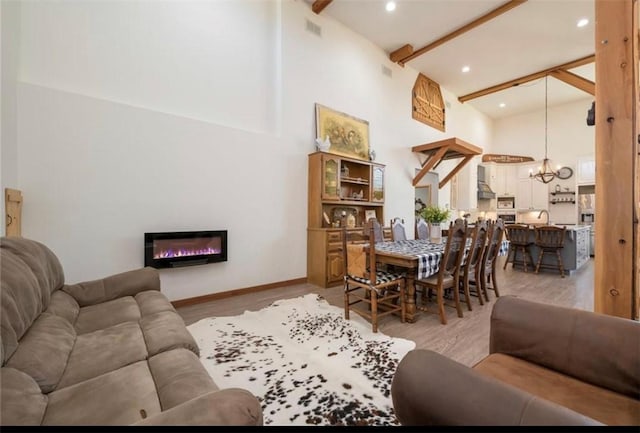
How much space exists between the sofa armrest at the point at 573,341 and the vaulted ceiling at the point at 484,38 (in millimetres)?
4980

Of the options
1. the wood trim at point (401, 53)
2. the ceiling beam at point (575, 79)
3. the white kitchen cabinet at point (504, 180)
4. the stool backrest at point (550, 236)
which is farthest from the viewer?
the white kitchen cabinet at point (504, 180)

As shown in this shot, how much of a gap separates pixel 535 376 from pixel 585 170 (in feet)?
31.7

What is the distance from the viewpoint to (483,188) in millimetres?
8773

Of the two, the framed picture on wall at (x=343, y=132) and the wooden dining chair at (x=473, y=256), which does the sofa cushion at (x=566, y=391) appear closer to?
the wooden dining chair at (x=473, y=256)

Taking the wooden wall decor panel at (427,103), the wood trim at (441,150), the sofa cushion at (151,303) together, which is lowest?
the sofa cushion at (151,303)

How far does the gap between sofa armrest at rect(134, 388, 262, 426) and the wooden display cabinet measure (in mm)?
3363

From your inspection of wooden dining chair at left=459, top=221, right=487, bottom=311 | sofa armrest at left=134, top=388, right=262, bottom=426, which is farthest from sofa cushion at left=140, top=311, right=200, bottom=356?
wooden dining chair at left=459, top=221, right=487, bottom=311

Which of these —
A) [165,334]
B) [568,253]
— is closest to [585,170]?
[568,253]

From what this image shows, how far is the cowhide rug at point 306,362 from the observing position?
4.95 ft

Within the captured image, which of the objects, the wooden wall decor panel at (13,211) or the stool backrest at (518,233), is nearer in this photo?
the wooden wall decor panel at (13,211)

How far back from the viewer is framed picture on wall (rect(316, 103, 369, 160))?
462cm

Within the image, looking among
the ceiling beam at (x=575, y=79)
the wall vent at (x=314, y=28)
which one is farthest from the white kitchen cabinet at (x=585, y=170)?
the wall vent at (x=314, y=28)

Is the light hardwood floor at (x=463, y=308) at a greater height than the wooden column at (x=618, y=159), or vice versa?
the wooden column at (x=618, y=159)

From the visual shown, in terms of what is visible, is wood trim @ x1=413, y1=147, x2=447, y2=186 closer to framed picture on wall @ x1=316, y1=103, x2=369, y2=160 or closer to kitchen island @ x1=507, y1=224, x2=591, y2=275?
framed picture on wall @ x1=316, y1=103, x2=369, y2=160
